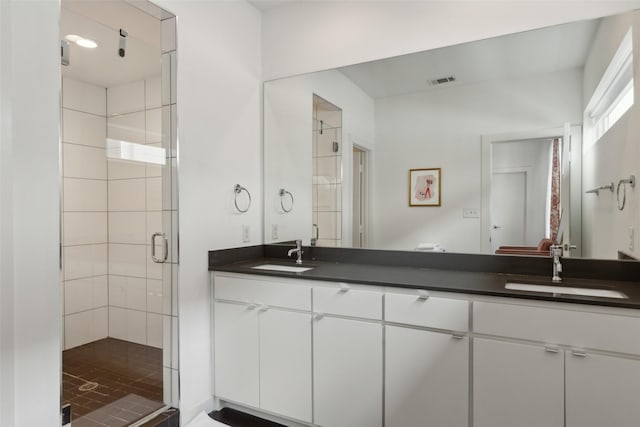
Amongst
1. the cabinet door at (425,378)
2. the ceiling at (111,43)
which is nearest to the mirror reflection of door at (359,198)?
the cabinet door at (425,378)

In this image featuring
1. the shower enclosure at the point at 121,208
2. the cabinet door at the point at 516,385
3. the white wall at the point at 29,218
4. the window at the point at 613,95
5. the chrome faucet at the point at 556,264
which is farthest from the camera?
the shower enclosure at the point at 121,208

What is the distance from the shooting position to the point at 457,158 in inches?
92.6

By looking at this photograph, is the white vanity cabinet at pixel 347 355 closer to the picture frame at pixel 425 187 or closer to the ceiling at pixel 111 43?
the picture frame at pixel 425 187

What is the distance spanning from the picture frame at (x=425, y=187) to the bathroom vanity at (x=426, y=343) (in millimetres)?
350

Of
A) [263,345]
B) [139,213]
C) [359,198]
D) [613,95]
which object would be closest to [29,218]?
[139,213]

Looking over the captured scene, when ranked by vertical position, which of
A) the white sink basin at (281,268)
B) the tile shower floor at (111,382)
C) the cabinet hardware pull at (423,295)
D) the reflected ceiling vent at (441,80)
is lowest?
the tile shower floor at (111,382)

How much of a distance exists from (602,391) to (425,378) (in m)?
0.70

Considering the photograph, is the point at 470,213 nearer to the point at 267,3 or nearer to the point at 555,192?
the point at 555,192

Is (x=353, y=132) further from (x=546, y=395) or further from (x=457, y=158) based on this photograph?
(x=546, y=395)

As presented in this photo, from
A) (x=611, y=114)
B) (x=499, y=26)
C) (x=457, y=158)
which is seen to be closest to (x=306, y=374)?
(x=457, y=158)

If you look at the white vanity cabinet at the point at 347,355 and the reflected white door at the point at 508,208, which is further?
the reflected white door at the point at 508,208

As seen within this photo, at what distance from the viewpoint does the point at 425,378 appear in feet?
6.02

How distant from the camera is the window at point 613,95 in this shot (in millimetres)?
1837

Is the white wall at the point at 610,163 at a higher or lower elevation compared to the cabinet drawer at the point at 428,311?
higher
